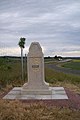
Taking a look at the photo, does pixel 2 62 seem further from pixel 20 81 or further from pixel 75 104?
pixel 75 104

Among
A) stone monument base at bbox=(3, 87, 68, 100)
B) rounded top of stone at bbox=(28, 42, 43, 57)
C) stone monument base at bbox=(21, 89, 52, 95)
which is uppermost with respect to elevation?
rounded top of stone at bbox=(28, 42, 43, 57)

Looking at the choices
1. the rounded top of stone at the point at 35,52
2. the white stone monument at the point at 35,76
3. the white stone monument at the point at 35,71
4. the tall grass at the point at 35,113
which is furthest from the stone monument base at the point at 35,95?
the tall grass at the point at 35,113

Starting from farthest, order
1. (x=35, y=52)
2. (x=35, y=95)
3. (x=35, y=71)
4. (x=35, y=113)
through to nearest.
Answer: (x=35, y=71) < (x=35, y=52) < (x=35, y=95) < (x=35, y=113)

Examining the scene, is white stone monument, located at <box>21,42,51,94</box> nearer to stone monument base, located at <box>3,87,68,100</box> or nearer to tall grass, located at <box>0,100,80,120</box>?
stone monument base, located at <box>3,87,68,100</box>

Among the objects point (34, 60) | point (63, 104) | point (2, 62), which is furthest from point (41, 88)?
point (2, 62)

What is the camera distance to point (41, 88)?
46.0 ft

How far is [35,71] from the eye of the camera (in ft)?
45.9

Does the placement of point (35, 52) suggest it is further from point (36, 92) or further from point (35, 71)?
point (36, 92)

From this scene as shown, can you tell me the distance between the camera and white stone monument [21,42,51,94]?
13.9 meters

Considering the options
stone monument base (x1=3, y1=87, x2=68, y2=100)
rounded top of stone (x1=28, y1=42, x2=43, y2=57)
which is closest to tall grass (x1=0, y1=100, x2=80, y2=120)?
stone monument base (x1=3, y1=87, x2=68, y2=100)

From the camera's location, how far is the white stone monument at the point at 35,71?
13.9 m

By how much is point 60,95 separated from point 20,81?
5.84m

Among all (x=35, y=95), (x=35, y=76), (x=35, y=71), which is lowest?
(x=35, y=95)

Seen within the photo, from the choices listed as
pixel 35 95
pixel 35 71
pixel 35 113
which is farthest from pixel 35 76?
pixel 35 113
